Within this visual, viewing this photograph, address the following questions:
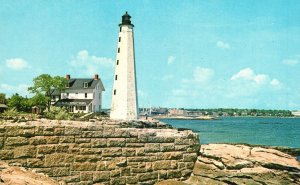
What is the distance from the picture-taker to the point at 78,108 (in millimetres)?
63375

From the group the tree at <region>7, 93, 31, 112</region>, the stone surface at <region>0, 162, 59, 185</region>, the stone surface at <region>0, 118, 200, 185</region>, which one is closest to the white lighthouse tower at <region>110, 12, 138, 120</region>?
the tree at <region>7, 93, 31, 112</region>

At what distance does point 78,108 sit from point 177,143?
54.5 m

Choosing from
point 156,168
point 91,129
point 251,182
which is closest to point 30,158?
point 91,129

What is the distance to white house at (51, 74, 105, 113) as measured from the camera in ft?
208

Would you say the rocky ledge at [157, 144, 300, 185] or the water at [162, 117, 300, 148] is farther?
the water at [162, 117, 300, 148]

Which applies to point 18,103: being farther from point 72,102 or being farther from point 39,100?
point 72,102

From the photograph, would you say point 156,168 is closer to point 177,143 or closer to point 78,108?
point 177,143

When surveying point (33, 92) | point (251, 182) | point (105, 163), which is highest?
point (33, 92)

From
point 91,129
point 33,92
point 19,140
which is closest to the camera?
point 19,140

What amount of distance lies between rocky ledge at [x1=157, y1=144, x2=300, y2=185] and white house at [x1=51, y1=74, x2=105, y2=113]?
5274cm

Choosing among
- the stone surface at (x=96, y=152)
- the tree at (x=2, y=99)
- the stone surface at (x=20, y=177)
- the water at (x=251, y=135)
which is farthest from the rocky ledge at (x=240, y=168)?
the tree at (x=2, y=99)

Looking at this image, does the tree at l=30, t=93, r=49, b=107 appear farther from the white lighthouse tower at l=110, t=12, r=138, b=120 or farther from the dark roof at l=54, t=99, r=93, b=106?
the white lighthouse tower at l=110, t=12, r=138, b=120

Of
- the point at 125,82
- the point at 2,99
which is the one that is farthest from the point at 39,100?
the point at 125,82

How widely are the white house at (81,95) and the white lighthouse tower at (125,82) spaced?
76.9 ft
